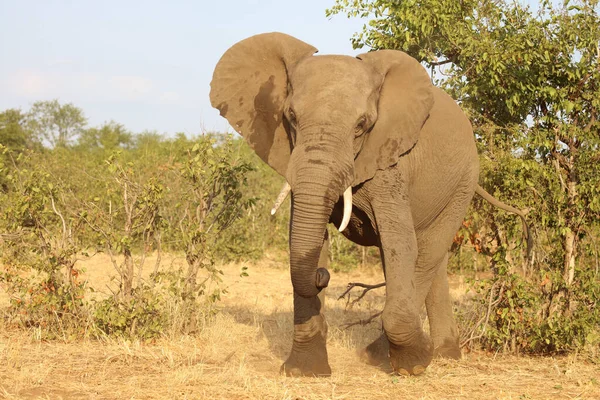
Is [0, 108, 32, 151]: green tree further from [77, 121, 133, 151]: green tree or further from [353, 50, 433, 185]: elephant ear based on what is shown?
[353, 50, 433, 185]: elephant ear

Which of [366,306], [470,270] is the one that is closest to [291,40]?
[366,306]

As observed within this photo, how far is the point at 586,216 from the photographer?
315 inches

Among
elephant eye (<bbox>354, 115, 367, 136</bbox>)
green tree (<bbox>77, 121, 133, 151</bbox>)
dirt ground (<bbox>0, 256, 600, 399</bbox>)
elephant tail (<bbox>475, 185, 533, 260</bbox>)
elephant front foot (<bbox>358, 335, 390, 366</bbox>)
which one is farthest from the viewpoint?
green tree (<bbox>77, 121, 133, 151</bbox>)

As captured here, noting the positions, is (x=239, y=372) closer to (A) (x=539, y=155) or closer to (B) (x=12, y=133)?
(A) (x=539, y=155)

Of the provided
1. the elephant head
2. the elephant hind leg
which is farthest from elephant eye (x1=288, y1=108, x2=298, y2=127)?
the elephant hind leg

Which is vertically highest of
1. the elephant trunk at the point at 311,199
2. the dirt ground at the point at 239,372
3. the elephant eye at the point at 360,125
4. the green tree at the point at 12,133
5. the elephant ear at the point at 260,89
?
the green tree at the point at 12,133

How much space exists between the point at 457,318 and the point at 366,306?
3.08 metres

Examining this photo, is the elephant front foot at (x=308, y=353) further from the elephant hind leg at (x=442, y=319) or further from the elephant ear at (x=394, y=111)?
the elephant hind leg at (x=442, y=319)

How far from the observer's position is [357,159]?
6.29 m

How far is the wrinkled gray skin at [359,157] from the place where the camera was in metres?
5.82

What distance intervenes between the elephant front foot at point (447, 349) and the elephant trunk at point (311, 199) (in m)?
2.38

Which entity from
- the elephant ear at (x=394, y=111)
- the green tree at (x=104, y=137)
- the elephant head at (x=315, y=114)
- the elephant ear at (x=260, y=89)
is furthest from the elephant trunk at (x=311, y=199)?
the green tree at (x=104, y=137)

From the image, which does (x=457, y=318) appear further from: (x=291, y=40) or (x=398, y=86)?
(x=291, y=40)

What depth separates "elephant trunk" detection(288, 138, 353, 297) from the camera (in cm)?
571
